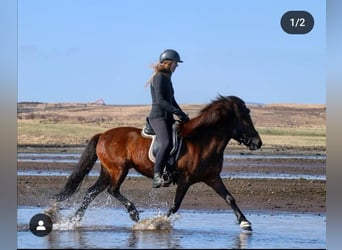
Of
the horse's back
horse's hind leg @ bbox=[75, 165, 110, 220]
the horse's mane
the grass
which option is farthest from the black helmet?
horse's hind leg @ bbox=[75, 165, 110, 220]

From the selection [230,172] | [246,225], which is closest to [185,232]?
[246,225]

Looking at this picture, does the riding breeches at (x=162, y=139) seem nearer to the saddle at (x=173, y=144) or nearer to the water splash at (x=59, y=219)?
the saddle at (x=173, y=144)

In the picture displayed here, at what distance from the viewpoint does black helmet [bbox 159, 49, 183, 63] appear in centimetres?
629

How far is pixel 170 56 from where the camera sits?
6.46 metres

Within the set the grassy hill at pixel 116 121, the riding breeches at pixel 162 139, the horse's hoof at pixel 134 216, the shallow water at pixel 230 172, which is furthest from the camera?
the shallow water at pixel 230 172

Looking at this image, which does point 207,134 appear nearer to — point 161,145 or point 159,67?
point 161,145

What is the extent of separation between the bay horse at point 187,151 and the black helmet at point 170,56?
1.70m

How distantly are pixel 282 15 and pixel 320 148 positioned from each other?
993 millimetres

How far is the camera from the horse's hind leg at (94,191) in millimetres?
8531

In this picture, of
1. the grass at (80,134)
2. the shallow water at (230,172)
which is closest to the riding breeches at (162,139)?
the grass at (80,134)

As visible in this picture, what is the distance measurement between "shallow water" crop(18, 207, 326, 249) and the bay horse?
237mm

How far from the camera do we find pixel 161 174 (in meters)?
8.34
